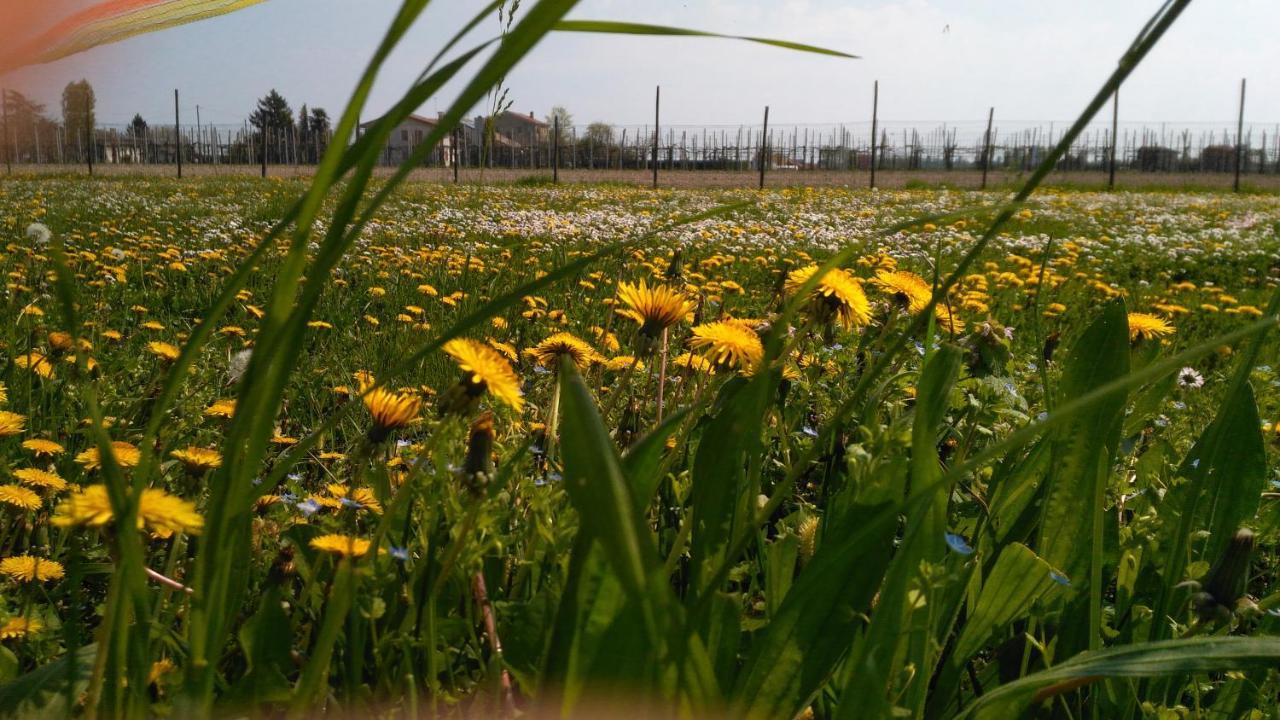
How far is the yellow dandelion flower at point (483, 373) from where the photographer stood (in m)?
0.58

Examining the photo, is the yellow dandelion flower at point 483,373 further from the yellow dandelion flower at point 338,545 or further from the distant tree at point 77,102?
the distant tree at point 77,102

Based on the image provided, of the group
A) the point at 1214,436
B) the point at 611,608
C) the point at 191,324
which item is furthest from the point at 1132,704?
the point at 191,324

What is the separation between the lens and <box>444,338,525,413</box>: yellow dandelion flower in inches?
22.9

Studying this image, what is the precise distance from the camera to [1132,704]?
2.24 ft

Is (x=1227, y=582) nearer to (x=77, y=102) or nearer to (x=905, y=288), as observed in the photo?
(x=905, y=288)

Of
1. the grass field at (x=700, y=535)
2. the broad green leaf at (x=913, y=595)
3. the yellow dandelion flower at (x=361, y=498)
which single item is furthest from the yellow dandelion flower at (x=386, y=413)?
the broad green leaf at (x=913, y=595)

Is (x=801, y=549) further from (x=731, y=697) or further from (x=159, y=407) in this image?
(x=159, y=407)

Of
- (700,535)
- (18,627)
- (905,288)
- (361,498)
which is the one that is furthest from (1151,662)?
(18,627)

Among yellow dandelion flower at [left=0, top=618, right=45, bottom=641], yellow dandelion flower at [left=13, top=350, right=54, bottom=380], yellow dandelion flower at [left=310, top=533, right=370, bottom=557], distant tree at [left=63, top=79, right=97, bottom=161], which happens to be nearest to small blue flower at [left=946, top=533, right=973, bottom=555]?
yellow dandelion flower at [left=310, top=533, right=370, bottom=557]

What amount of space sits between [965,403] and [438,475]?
0.76m

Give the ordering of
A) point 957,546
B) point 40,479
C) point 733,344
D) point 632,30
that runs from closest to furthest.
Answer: point 632,30 < point 957,546 < point 733,344 < point 40,479

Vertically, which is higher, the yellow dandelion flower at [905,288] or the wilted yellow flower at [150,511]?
the yellow dandelion flower at [905,288]

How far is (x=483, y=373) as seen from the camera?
22.9 inches

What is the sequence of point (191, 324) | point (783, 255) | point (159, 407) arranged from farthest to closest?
point (783, 255), point (191, 324), point (159, 407)
